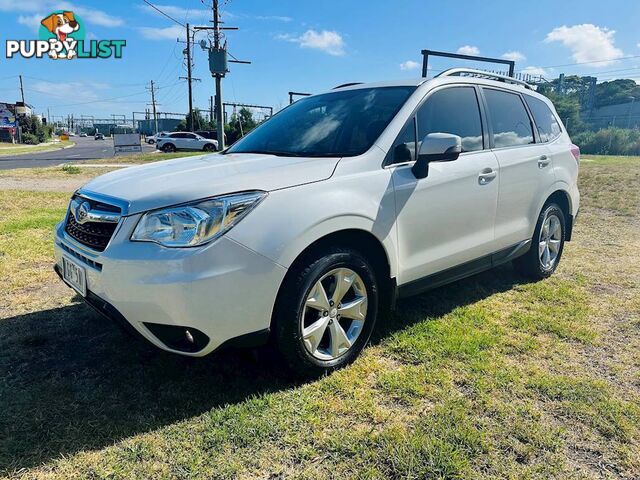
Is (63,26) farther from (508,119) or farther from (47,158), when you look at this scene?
(508,119)

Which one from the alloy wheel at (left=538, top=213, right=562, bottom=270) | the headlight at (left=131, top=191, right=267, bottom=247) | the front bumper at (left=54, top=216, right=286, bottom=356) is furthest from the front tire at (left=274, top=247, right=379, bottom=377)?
the alloy wheel at (left=538, top=213, right=562, bottom=270)

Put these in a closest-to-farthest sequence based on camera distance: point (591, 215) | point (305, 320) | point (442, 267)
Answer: point (305, 320) → point (442, 267) → point (591, 215)

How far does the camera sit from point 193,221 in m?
2.28

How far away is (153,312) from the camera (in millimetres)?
2281

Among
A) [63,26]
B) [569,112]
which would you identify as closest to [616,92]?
[569,112]

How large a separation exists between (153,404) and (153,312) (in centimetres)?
60

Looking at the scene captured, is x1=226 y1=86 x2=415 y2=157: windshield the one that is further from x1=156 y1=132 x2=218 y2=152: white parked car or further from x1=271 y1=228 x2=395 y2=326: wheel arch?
x1=156 y1=132 x2=218 y2=152: white parked car

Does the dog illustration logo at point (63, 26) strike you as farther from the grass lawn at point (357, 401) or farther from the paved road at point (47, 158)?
the grass lawn at point (357, 401)

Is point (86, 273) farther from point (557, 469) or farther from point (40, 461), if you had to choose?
point (557, 469)

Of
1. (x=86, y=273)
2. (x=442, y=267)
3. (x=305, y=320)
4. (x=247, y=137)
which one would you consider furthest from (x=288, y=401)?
(x=247, y=137)

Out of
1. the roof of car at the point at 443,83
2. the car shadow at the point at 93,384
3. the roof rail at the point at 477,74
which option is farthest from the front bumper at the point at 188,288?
the roof rail at the point at 477,74

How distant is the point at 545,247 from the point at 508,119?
135cm

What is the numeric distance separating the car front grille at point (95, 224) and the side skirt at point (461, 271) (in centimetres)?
177

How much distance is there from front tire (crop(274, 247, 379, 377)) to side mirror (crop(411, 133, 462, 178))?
72 centimetres
